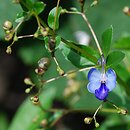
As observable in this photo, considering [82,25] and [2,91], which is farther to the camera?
[2,91]

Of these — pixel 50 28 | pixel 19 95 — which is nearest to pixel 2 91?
pixel 19 95

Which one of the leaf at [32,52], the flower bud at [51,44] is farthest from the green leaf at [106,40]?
the leaf at [32,52]

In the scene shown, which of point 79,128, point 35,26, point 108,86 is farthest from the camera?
point 79,128

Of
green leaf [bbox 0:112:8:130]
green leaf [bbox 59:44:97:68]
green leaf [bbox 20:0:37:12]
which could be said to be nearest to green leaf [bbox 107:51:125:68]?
green leaf [bbox 59:44:97:68]

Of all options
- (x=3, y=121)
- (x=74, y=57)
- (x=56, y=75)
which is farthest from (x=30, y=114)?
(x=74, y=57)

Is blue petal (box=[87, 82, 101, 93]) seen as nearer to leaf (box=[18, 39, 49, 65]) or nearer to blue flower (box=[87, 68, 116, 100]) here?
blue flower (box=[87, 68, 116, 100])

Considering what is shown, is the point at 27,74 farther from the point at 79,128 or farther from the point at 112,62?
the point at 112,62
